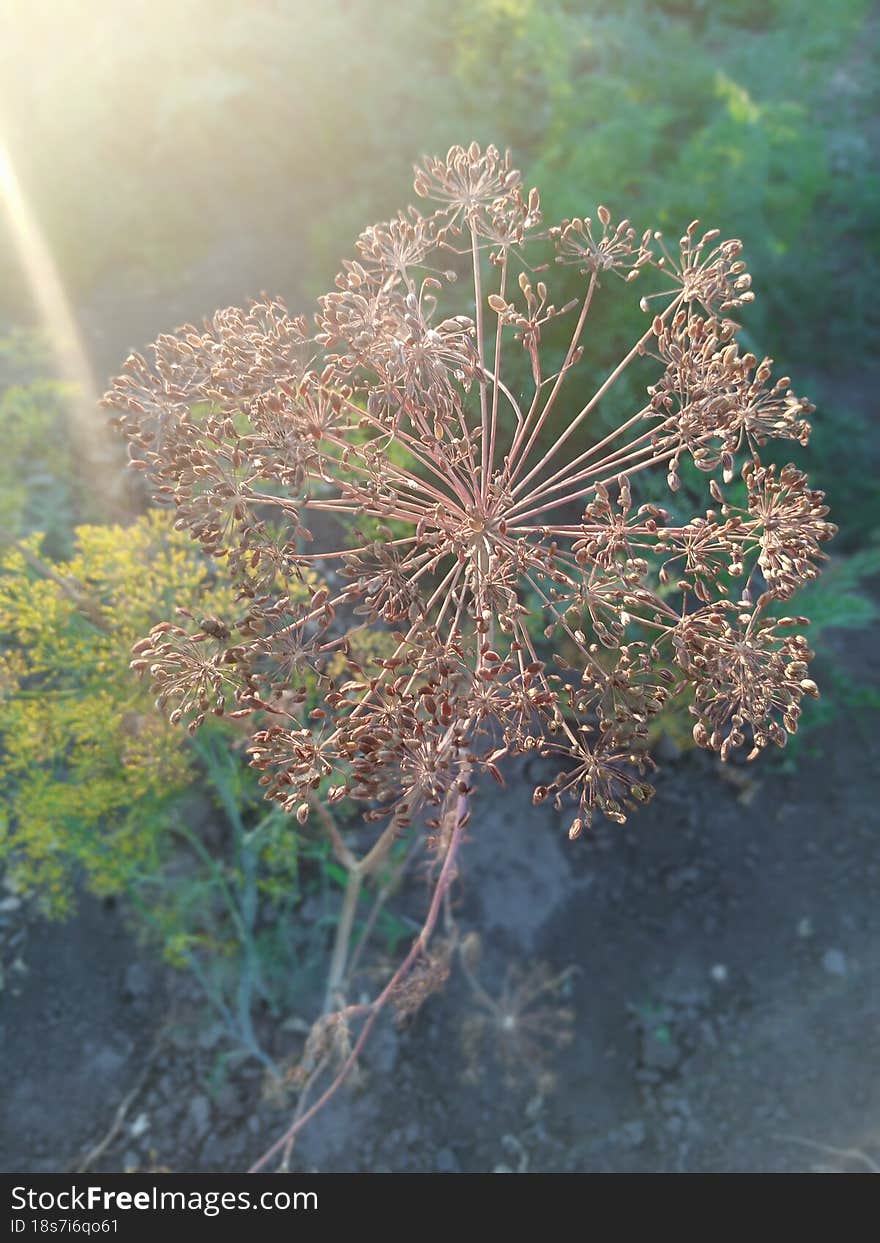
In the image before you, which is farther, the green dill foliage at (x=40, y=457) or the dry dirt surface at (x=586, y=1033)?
the green dill foliage at (x=40, y=457)

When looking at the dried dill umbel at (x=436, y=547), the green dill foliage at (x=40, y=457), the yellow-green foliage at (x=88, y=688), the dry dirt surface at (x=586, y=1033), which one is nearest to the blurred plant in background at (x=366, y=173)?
the green dill foliage at (x=40, y=457)

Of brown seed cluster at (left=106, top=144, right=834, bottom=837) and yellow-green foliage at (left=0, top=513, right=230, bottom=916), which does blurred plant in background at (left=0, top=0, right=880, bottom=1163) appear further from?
brown seed cluster at (left=106, top=144, right=834, bottom=837)

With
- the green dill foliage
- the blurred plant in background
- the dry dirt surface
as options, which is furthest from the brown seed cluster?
the green dill foliage

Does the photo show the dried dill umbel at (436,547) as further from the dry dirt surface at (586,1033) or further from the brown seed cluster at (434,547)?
the dry dirt surface at (586,1033)

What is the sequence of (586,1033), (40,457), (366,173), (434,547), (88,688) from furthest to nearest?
(366,173), (40,457), (586,1033), (88,688), (434,547)

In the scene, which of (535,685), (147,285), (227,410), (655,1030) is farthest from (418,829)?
(147,285)

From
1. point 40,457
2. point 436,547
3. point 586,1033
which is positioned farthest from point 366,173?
point 586,1033

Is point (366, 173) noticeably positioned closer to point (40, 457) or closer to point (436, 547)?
point (40, 457)
